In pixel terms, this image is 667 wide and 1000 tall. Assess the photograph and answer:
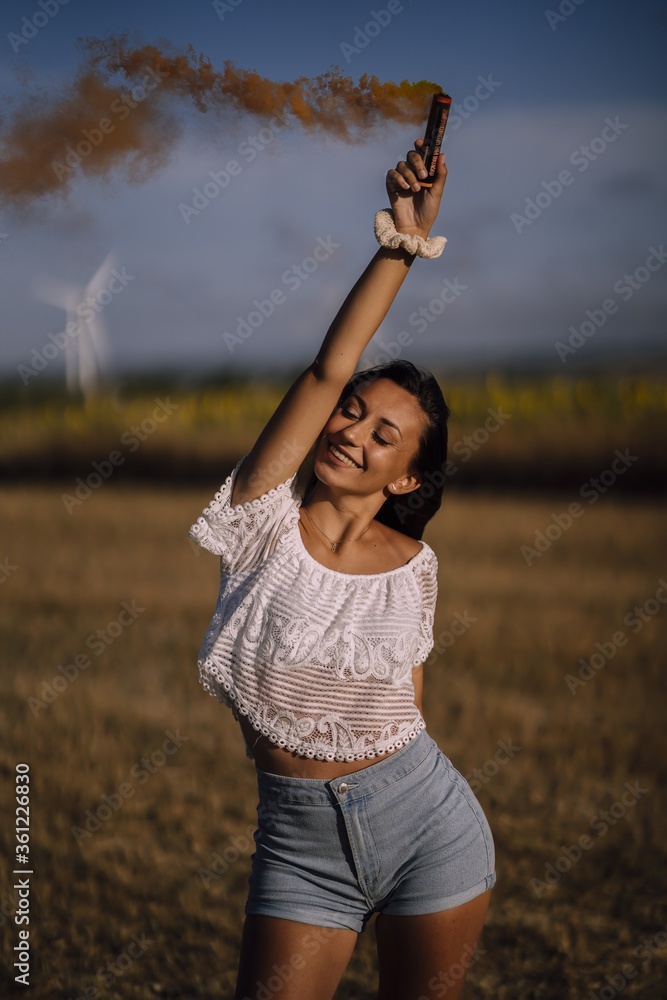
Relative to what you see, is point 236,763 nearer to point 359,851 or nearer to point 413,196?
point 359,851

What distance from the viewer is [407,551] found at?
99.5 inches

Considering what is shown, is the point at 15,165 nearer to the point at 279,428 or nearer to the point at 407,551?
the point at 279,428

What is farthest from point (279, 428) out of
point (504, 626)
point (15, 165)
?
point (504, 626)

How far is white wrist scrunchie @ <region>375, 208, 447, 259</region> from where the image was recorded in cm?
219

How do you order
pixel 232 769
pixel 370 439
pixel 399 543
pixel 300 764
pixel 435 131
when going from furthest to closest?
pixel 232 769, pixel 399 543, pixel 370 439, pixel 300 764, pixel 435 131

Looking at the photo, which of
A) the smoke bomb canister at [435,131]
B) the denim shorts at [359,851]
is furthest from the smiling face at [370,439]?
the denim shorts at [359,851]

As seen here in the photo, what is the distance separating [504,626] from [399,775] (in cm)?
568

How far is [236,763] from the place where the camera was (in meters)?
5.58

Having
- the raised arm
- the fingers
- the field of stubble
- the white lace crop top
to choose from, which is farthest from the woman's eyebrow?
the field of stubble

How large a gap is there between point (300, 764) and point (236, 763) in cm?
344

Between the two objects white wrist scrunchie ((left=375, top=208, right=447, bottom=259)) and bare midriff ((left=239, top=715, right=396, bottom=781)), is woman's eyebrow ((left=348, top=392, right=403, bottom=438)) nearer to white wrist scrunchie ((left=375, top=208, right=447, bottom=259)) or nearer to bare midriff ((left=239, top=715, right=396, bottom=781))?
white wrist scrunchie ((left=375, top=208, right=447, bottom=259))

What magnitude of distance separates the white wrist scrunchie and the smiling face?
349mm

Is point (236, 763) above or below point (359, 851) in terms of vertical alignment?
below

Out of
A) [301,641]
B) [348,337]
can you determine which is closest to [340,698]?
[301,641]
